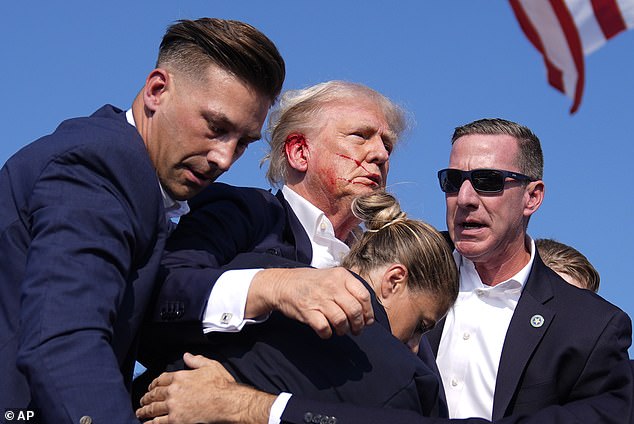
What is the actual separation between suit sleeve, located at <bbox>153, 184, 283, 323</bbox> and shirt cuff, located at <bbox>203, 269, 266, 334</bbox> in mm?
36

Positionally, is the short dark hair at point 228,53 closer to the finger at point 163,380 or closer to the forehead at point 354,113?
the finger at point 163,380

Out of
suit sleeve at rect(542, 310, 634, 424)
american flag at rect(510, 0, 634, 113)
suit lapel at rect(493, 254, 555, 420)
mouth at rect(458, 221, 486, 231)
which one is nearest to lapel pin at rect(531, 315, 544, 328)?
suit lapel at rect(493, 254, 555, 420)

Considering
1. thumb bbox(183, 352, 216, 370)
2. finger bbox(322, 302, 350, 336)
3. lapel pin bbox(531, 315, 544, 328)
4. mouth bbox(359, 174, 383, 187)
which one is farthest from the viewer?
lapel pin bbox(531, 315, 544, 328)

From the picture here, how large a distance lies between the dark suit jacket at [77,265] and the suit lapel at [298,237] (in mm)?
1368

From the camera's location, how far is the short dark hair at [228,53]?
448 cm

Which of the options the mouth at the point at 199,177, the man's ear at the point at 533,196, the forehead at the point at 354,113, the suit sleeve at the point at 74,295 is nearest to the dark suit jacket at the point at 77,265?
the suit sleeve at the point at 74,295

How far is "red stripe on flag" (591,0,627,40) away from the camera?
10.2ft

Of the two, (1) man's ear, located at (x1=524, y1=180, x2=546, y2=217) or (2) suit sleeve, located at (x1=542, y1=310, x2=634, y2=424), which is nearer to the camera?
(2) suit sleeve, located at (x1=542, y1=310, x2=634, y2=424)

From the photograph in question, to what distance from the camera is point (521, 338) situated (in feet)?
22.2

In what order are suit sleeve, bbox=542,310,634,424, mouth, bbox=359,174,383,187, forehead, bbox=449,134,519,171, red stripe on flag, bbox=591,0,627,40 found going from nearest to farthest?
red stripe on flag, bbox=591,0,627,40
suit sleeve, bbox=542,310,634,424
mouth, bbox=359,174,383,187
forehead, bbox=449,134,519,171

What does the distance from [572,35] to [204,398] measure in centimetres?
207

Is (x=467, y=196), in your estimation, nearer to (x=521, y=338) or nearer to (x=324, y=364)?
(x=521, y=338)

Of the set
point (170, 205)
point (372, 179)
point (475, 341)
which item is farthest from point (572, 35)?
point (475, 341)

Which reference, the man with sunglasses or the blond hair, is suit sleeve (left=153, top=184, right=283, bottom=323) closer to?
the blond hair
